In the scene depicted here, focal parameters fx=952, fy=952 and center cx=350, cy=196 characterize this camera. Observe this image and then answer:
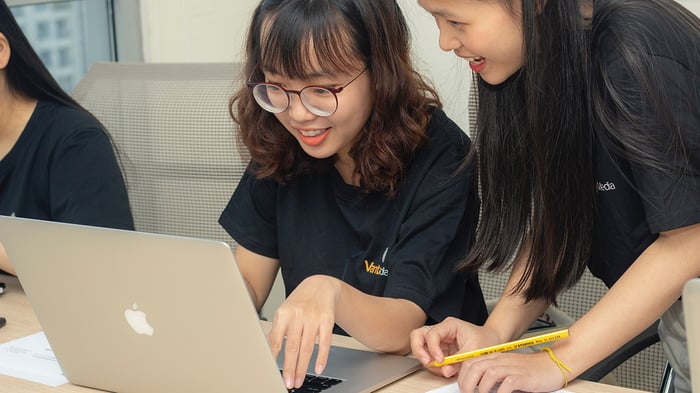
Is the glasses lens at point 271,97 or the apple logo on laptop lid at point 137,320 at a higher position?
the glasses lens at point 271,97

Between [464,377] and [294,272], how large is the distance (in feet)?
1.73

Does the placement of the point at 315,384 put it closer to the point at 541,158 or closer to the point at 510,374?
the point at 510,374

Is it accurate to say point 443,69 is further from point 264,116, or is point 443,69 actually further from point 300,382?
point 300,382

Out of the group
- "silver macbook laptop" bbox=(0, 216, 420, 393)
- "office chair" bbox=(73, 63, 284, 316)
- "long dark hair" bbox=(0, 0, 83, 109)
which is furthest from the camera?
"office chair" bbox=(73, 63, 284, 316)

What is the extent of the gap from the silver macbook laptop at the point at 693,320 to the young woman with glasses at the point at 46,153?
1.15 m

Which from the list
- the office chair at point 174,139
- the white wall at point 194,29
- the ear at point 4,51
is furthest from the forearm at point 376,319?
the white wall at point 194,29

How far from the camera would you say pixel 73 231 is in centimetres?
106

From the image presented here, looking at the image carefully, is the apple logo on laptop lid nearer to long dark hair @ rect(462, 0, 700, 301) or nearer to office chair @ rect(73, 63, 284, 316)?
long dark hair @ rect(462, 0, 700, 301)

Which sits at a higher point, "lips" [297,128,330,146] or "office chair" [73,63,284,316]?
"lips" [297,128,330,146]

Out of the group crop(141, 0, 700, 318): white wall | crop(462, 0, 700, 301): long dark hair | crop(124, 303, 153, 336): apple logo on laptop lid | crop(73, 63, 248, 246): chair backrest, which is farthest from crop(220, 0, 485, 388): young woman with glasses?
crop(141, 0, 700, 318): white wall

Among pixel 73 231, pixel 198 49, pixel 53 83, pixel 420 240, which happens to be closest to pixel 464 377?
pixel 420 240

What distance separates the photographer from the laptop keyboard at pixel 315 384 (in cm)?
113

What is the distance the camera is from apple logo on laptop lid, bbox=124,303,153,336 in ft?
3.47

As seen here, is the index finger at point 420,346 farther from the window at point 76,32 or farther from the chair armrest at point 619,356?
the window at point 76,32
